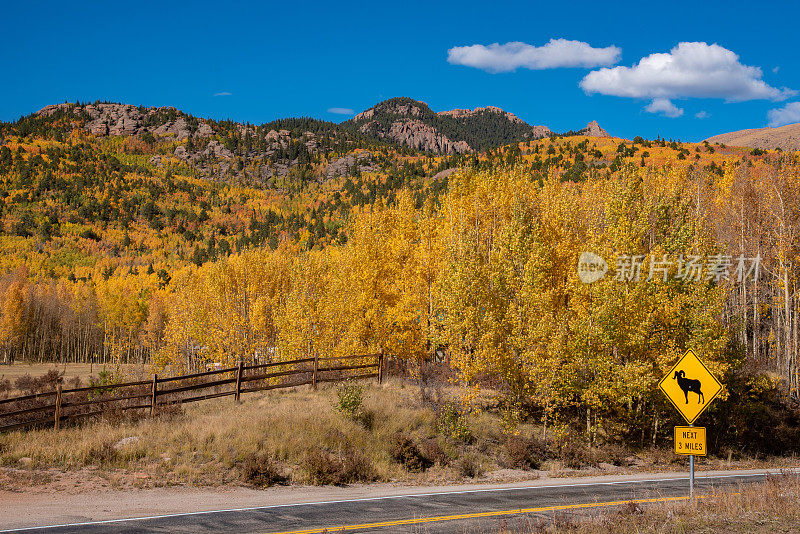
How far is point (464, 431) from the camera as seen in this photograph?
66.6ft

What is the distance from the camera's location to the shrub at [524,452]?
19875 millimetres

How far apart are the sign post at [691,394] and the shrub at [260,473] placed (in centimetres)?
1061

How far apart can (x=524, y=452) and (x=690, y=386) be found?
9.85 metres

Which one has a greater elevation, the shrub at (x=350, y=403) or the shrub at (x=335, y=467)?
the shrub at (x=350, y=403)

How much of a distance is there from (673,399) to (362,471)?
940 centimetres

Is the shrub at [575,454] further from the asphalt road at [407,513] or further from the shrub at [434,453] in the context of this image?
the shrub at [434,453]

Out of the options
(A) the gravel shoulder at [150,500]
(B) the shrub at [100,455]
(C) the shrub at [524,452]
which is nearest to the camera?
(A) the gravel shoulder at [150,500]

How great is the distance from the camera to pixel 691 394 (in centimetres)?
1155

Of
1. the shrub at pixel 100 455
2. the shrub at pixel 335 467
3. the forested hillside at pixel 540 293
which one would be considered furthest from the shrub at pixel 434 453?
the shrub at pixel 100 455

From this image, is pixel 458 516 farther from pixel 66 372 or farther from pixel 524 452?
pixel 66 372

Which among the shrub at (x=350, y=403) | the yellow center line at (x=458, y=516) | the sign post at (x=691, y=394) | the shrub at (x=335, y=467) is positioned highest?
the sign post at (x=691, y=394)

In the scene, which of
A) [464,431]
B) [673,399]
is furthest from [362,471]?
[673,399]

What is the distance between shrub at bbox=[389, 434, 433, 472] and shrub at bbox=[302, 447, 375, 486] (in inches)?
58.7

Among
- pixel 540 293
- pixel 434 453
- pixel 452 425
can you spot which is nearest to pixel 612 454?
pixel 452 425
